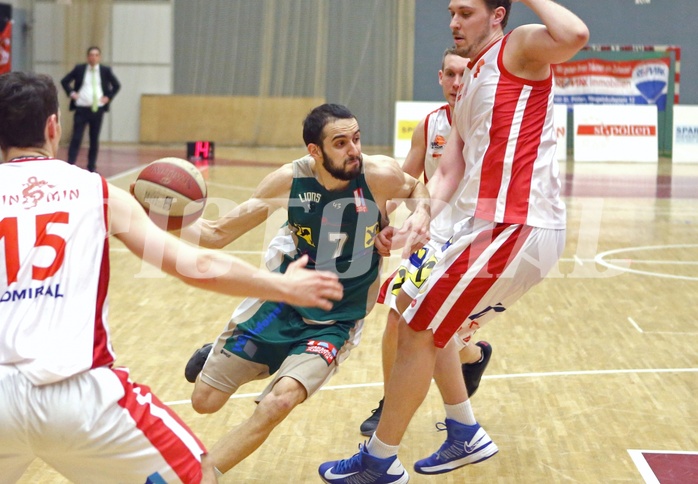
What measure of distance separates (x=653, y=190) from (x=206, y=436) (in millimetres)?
12826

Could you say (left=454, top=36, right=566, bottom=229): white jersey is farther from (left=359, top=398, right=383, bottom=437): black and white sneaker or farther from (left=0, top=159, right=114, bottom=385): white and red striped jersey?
(left=0, top=159, right=114, bottom=385): white and red striped jersey

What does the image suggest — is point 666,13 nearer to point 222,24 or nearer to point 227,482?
point 222,24

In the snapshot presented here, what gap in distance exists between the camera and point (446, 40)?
79.7 ft

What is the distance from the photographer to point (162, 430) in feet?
8.95

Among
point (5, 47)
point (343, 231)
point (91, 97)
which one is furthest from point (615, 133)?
point (343, 231)

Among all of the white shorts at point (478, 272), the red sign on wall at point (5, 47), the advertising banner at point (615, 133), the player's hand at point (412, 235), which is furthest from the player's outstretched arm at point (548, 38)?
the red sign on wall at point (5, 47)

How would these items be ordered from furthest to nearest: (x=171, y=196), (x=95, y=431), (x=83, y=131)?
(x=83, y=131), (x=171, y=196), (x=95, y=431)

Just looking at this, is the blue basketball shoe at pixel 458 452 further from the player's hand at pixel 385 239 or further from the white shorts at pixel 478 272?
the player's hand at pixel 385 239

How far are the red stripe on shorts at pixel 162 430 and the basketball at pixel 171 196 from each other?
1.29m

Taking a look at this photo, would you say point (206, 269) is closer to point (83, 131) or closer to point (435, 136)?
point (435, 136)

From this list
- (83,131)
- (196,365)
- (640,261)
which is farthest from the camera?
(83,131)

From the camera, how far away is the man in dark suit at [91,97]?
1669 cm

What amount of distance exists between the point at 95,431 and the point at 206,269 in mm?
574

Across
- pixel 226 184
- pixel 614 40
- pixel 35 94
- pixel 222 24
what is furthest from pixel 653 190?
pixel 35 94
